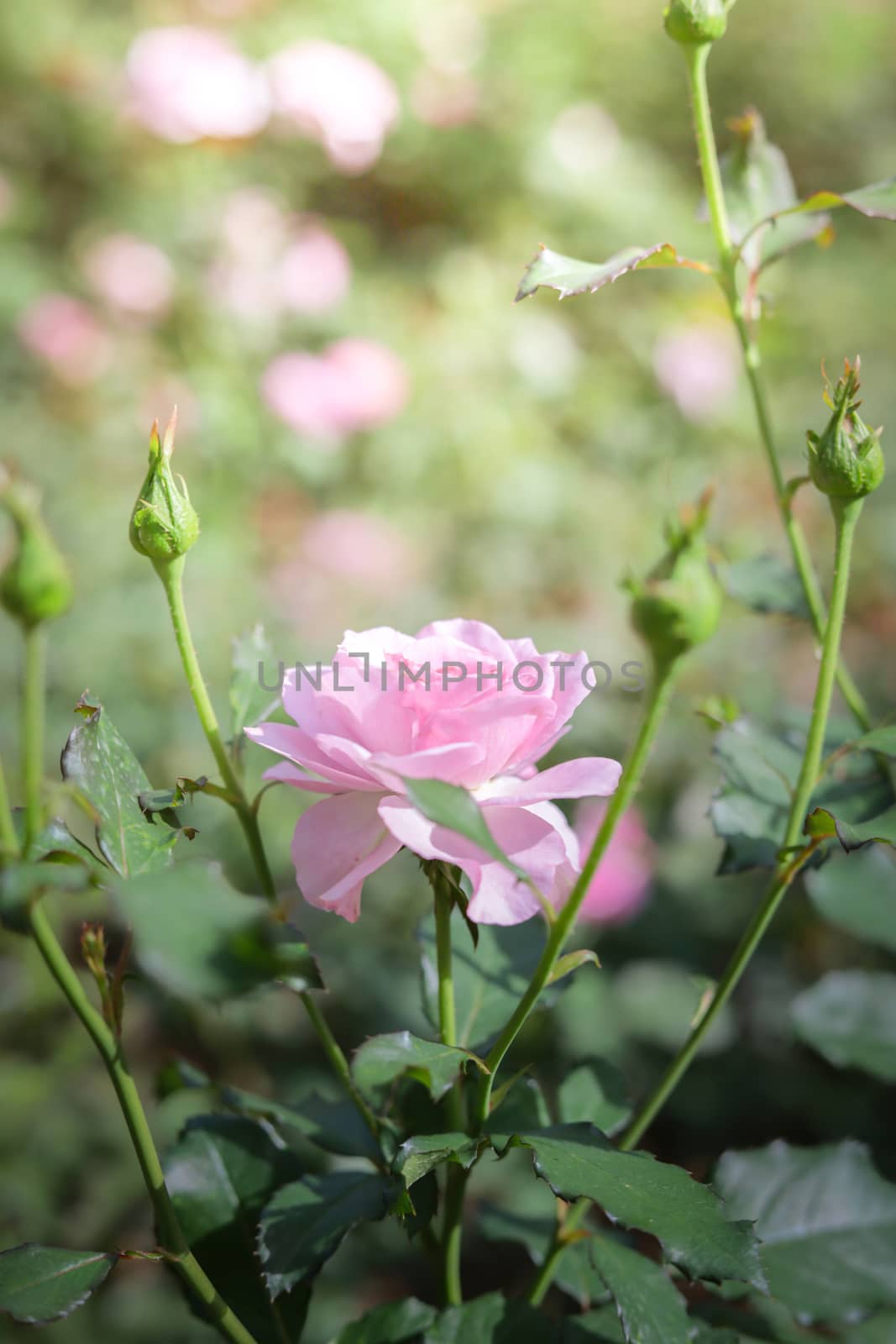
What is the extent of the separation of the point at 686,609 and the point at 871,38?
406 centimetres

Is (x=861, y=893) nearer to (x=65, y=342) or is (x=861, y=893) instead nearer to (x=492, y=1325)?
(x=492, y=1325)

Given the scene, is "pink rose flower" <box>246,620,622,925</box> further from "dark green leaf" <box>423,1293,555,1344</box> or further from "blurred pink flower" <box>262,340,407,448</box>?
"blurred pink flower" <box>262,340,407,448</box>

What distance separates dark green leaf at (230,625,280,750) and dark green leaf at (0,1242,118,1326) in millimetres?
189

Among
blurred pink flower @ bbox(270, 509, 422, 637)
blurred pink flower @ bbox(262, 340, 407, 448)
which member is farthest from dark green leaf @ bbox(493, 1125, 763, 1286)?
blurred pink flower @ bbox(262, 340, 407, 448)

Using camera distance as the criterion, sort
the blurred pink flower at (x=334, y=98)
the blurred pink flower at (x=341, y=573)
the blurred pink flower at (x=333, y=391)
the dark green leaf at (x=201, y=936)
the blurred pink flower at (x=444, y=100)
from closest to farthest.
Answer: the dark green leaf at (x=201, y=936)
the blurred pink flower at (x=341, y=573)
the blurred pink flower at (x=333, y=391)
the blurred pink flower at (x=334, y=98)
the blurred pink flower at (x=444, y=100)

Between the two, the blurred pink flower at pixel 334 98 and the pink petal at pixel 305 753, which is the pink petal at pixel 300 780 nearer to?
the pink petal at pixel 305 753

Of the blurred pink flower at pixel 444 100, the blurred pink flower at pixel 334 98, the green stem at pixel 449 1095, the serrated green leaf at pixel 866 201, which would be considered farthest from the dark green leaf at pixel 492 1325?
the blurred pink flower at pixel 444 100

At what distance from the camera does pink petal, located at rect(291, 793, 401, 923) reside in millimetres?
361

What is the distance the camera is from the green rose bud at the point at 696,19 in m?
0.44

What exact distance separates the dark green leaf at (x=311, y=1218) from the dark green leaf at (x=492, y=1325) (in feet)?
0.17

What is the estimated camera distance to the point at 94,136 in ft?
8.04

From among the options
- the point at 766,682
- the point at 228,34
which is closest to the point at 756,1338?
the point at 766,682

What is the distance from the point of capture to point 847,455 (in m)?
0.37

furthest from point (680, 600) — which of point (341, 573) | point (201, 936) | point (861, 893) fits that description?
point (341, 573)
